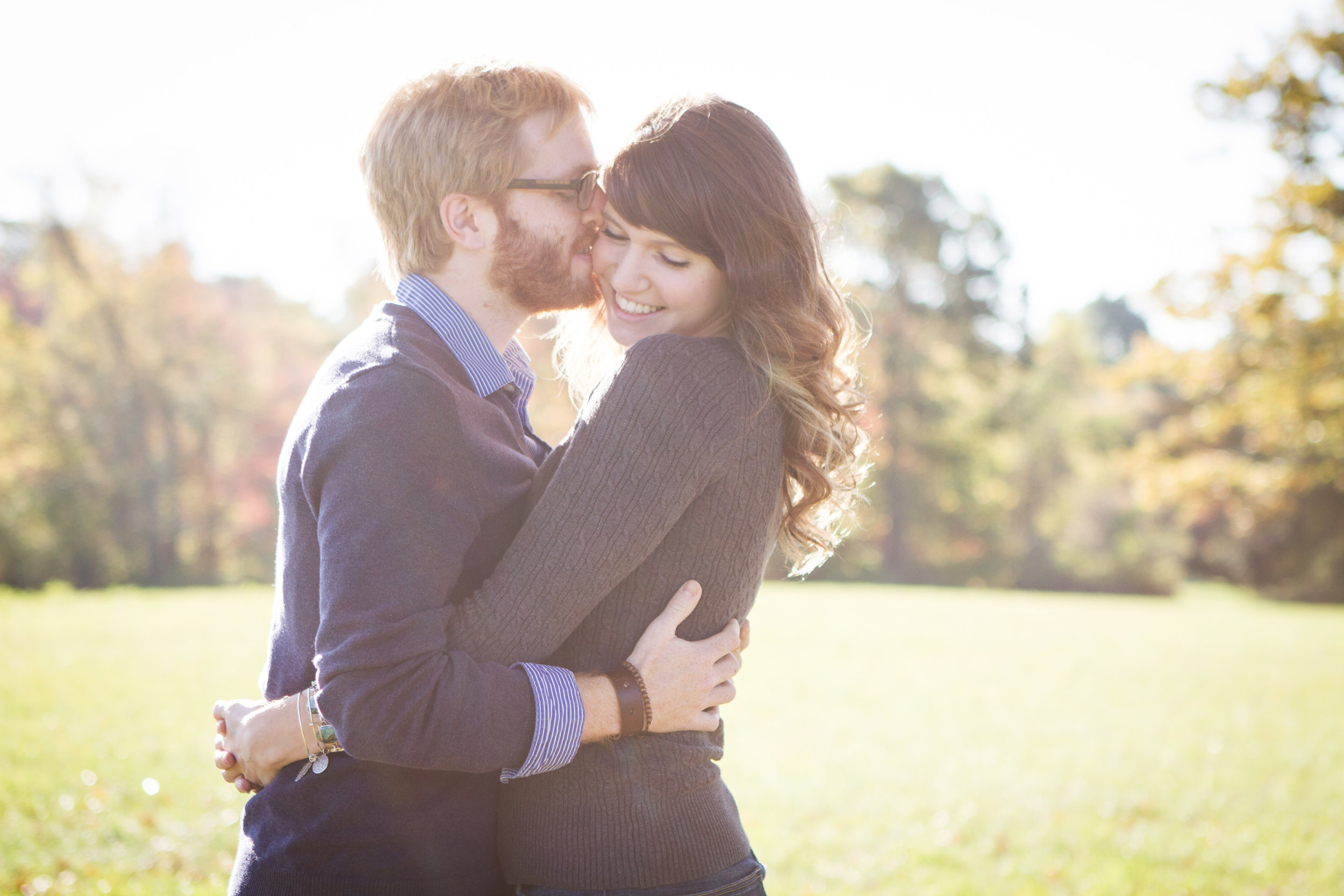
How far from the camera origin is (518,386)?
2332 millimetres

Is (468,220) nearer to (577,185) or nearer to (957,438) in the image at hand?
(577,185)

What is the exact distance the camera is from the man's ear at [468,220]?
2.16m

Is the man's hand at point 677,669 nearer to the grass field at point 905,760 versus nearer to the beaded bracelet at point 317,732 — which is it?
the beaded bracelet at point 317,732

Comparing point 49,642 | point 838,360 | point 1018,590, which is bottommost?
point 1018,590

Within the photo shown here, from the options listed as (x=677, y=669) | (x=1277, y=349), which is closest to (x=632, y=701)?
(x=677, y=669)

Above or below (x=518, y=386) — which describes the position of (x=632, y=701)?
below

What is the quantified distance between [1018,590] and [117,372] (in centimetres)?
3065

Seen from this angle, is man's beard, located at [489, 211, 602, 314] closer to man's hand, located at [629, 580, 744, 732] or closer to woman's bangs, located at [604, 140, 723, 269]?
woman's bangs, located at [604, 140, 723, 269]

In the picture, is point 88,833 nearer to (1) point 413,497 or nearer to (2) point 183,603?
(1) point 413,497

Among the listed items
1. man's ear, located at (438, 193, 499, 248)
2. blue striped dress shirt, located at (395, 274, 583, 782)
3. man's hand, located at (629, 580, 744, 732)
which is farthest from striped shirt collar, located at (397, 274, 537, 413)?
man's hand, located at (629, 580, 744, 732)

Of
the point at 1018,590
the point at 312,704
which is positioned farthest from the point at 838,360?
the point at 1018,590

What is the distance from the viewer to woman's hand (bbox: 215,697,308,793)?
1.89m

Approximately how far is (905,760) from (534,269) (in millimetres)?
7299

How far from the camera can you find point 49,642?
1265 cm
